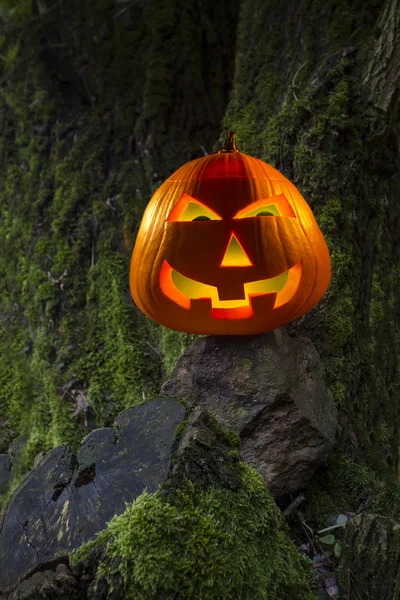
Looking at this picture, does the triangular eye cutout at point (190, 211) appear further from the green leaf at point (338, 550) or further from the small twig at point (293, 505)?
the green leaf at point (338, 550)

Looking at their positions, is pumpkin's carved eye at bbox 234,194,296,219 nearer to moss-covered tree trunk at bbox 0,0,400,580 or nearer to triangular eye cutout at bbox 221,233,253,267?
triangular eye cutout at bbox 221,233,253,267

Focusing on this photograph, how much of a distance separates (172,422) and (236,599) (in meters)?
0.64

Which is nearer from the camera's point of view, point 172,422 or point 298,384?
point 172,422

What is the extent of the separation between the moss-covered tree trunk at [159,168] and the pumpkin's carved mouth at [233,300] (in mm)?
496

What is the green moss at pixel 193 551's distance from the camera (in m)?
1.72

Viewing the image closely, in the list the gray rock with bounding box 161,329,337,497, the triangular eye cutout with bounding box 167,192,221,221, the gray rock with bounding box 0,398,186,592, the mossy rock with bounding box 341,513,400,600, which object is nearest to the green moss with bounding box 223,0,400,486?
the gray rock with bounding box 161,329,337,497

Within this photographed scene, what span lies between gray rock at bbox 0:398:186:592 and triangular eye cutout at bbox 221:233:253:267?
0.95 metres

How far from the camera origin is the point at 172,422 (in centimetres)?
207

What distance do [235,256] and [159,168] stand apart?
6.26ft

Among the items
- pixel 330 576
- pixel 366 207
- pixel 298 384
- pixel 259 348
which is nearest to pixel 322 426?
pixel 298 384

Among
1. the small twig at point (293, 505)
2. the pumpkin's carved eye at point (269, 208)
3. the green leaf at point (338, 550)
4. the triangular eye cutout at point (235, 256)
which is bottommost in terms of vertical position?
the small twig at point (293, 505)

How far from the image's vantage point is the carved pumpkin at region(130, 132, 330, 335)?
2.78 meters

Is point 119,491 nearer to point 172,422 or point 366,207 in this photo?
point 172,422

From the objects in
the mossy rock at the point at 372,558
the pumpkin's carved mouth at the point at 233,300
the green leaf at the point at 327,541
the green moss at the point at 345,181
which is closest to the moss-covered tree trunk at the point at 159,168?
the green moss at the point at 345,181
